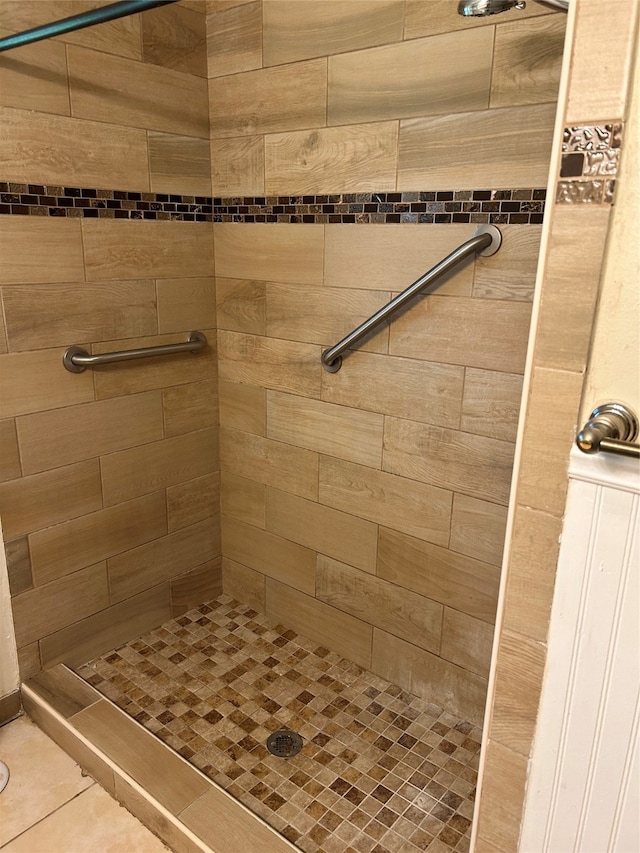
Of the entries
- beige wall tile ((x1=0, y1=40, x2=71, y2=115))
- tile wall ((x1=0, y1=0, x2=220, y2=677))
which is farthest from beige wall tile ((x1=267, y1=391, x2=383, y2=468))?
beige wall tile ((x1=0, y1=40, x2=71, y2=115))

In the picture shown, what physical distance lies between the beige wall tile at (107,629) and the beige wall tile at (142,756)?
0.26m

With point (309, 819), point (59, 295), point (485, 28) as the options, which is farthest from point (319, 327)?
point (309, 819)

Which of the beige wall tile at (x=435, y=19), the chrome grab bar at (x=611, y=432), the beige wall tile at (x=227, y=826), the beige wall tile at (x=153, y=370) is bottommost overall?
the beige wall tile at (x=227, y=826)

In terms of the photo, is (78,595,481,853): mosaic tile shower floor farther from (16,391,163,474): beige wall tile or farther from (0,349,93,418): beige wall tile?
(0,349,93,418): beige wall tile

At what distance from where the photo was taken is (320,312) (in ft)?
6.35

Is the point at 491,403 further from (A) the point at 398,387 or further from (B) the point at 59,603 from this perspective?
(B) the point at 59,603

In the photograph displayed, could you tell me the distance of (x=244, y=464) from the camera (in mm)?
2301

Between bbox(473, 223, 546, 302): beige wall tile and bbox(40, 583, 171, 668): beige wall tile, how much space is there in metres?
1.48

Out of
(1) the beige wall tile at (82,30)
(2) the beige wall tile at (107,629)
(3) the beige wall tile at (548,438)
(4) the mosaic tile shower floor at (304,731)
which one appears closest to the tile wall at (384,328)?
(4) the mosaic tile shower floor at (304,731)

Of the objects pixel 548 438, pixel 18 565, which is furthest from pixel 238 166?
pixel 548 438

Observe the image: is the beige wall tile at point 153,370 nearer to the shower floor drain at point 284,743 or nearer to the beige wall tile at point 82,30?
the beige wall tile at point 82,30

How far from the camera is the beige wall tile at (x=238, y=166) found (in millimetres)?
1999

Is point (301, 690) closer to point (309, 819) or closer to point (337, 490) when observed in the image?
point (309, 819)

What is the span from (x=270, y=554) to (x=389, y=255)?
3.62 feet
